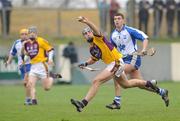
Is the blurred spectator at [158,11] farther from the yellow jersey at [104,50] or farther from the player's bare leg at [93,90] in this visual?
the player's bare leg at [93,90]

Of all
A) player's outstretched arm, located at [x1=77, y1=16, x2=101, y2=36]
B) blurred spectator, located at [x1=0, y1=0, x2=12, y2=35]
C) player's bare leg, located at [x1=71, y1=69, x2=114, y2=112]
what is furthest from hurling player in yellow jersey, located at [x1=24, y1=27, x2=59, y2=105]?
blurred spectator, located at [x1=0, y1=0, x2=12, y2=35]

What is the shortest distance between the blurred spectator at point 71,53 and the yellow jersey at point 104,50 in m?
17.8

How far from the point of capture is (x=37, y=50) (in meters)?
20.5

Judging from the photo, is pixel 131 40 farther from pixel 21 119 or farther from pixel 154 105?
pixel 21 119

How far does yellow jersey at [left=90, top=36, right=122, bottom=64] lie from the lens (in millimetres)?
15781

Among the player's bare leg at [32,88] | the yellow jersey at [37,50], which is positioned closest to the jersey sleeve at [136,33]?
the yellow jersey at [37,50]

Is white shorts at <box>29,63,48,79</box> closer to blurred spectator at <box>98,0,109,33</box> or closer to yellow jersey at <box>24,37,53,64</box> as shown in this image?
yellow jersey at <box>24,37,53,64</box>

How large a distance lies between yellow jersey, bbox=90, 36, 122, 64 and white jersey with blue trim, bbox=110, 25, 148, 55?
1305 millimetres

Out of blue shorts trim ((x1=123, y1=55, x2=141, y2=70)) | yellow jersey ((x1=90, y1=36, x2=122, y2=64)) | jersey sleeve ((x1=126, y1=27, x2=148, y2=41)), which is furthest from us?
blue shorts trim ((x1=123, y1=55, x2=141, y2=70))

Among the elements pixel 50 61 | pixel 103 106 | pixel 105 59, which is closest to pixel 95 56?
pixel 105 59

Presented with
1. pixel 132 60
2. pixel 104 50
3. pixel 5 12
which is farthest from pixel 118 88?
pixel 5 12

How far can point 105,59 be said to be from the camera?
16.1m

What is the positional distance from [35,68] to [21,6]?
15936mm

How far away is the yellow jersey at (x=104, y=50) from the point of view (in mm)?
15781
